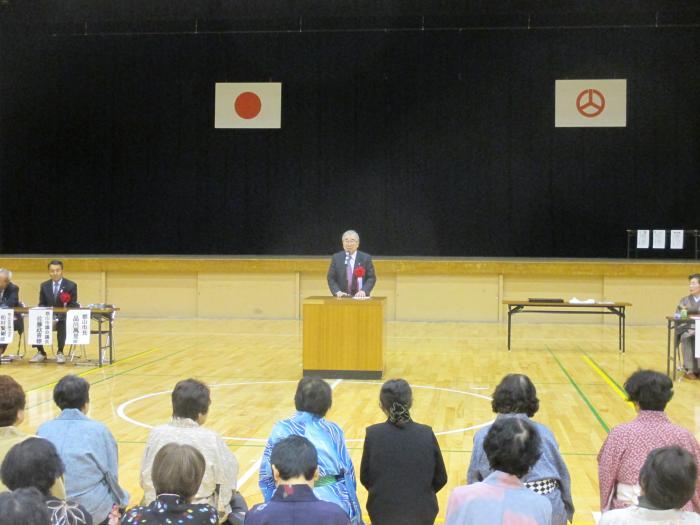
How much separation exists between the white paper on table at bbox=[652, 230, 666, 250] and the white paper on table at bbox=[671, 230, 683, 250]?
0.55 ft

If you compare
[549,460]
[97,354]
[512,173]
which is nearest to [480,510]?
[549,460]

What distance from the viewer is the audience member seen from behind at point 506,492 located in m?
2.69

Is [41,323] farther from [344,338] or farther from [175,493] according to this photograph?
[175,493]

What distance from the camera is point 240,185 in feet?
61.4

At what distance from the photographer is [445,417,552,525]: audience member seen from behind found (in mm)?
2693

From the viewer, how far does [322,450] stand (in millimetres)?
3816

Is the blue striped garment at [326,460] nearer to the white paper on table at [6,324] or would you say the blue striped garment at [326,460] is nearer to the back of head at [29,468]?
the back of head at [29,468]

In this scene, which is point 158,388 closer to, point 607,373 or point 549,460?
point 607,373

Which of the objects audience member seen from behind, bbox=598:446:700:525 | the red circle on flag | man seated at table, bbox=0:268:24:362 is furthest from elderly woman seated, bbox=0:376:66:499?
the red circle on flag

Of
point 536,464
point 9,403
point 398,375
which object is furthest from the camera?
point 398,375

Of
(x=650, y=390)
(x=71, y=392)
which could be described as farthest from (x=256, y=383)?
(x=650, y=390)

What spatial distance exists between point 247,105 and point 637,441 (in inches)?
614

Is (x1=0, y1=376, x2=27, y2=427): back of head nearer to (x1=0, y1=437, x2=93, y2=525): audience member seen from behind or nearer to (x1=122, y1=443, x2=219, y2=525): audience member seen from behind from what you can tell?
(x1=0, y1=437, x2=93, y2=525): audience member seen from behind

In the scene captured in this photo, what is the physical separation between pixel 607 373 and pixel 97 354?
21.7 ft
